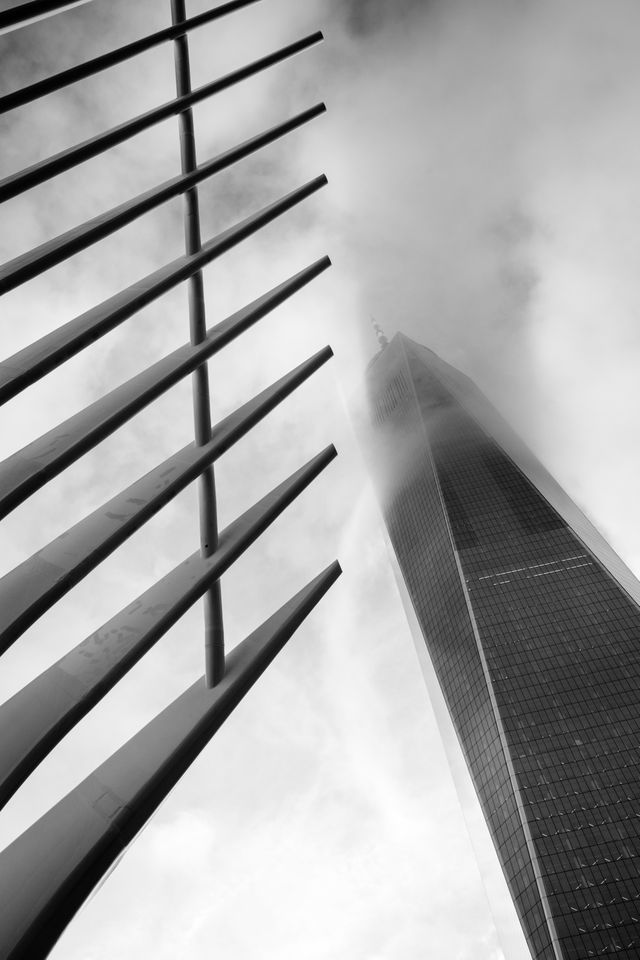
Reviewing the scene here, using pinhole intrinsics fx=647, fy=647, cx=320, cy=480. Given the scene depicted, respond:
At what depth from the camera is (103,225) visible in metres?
7.12

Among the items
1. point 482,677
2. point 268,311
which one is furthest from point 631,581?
point 268,311

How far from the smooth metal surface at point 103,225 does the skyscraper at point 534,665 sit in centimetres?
9659

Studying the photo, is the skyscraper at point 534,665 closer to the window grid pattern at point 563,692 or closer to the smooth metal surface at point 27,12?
the window grid pattern at point 563,692

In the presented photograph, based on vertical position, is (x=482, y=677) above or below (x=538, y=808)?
above

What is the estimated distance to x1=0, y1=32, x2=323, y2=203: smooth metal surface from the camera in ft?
21.8

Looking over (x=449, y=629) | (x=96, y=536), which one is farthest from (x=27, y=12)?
(x=449, y=629)

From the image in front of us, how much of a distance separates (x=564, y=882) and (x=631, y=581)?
63.3 m

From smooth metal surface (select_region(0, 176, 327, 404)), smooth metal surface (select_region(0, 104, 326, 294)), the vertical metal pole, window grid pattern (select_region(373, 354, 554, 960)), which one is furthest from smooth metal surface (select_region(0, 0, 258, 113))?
window grid pattern (select_region(373, 354, 554, 960))

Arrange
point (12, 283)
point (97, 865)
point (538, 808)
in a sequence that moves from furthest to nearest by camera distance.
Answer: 1. point (538, 808)
2. point (12, 283)
3. point (97, 865)

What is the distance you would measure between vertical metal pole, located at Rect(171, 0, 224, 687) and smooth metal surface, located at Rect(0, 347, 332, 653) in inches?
14.8

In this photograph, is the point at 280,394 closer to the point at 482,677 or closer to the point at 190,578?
the point at 190,578

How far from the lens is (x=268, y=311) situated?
8.37m

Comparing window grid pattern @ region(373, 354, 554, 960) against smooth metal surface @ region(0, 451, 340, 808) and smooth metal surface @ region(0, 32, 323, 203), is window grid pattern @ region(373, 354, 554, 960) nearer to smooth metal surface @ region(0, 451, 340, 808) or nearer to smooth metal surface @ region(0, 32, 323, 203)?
smooth metal surface @ region(0, 451, 340, 808)

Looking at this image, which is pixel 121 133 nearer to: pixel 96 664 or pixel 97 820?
pixel 96 664
